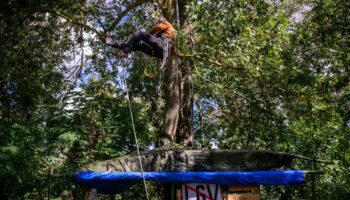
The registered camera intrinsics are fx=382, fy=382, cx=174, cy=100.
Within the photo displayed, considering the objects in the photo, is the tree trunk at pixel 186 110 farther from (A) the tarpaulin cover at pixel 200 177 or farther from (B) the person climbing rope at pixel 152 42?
(A) the tarpaulin cover at pixel 200 177

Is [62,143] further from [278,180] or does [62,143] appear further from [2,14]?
[278,180]

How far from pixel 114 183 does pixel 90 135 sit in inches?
49.1

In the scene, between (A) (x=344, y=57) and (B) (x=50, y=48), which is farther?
(A) (x=344, y=57)

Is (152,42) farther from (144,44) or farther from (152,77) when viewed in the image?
(152,77)

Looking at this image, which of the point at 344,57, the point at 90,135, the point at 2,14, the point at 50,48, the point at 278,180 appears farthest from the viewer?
the point at 344,57

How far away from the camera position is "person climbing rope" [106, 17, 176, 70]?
513 cm

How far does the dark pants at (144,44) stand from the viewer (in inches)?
201

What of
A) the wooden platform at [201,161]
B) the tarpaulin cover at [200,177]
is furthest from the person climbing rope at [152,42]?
the tarpaulin cover at [200,177]

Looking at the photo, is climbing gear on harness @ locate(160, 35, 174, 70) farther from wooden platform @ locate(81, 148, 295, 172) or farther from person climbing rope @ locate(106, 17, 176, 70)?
wooden platform @ locate(81, 148, 295, 172)

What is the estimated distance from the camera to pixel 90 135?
6434mm

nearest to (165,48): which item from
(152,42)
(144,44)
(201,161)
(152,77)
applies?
(152,42)

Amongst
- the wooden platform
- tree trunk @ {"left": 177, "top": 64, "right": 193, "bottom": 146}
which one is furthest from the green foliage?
the wooden platform

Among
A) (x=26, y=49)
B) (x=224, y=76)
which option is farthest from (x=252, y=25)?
(x=26, y=49)

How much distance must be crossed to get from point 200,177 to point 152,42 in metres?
1.95
